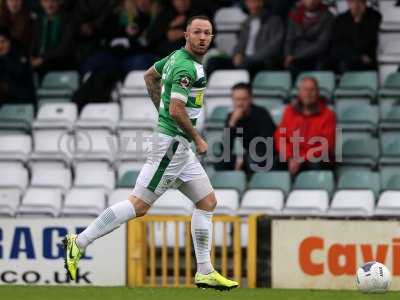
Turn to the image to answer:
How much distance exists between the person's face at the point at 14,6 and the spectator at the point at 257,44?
2.79 m

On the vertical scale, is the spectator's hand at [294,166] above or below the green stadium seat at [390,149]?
below

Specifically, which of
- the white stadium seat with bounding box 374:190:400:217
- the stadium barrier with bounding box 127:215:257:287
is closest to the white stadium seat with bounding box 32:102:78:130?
the stadium barrier with bounding box 127:215:257:287

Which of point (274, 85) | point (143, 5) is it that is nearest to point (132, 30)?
point (143, 5)

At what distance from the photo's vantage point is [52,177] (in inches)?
628

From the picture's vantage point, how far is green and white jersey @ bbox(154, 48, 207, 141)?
10359mm

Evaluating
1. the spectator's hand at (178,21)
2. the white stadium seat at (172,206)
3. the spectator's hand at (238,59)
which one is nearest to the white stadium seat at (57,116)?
the spectator's hand at (178,21)

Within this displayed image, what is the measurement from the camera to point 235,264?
13.1 m

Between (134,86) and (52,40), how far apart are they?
4.73 feet

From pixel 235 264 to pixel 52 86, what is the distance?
5235mm

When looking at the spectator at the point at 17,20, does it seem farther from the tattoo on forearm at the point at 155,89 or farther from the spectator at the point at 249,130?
the tattoo on forearm at the point at 155,89

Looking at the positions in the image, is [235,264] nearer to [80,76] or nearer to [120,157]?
[120,157]

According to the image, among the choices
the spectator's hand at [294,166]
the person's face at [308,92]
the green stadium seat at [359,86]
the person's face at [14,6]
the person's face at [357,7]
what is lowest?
the spectator's hand at [294,166]

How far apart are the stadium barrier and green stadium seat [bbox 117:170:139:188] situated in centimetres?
181

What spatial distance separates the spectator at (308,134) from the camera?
1496 centimetres
